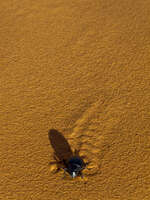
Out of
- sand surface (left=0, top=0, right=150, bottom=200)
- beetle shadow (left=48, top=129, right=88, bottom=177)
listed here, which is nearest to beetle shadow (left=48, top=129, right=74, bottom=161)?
beetle shadow (left=48, top=129, right=88, bottom=177)

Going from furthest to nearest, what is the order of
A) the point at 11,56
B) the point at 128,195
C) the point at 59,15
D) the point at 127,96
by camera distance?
the point at 59,15, the point at 11,56, the point at 127,96, the point at 128,195

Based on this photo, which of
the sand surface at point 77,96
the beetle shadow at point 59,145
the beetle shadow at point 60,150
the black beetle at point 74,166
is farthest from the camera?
the beetle shadow at point 59,145

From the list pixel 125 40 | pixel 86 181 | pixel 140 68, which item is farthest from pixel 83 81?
pixel 86 181

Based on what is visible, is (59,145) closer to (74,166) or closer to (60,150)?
(60,150)

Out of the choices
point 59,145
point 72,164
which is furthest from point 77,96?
point 72,164

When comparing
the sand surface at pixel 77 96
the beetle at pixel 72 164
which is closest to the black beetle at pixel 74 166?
the beetle at pixel 72 164

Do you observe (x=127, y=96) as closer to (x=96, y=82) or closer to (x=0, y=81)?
(x=96, y=82)

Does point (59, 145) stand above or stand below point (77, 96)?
below

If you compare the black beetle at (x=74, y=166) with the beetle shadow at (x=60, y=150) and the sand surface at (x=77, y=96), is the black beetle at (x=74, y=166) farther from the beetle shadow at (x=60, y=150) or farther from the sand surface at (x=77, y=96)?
the sand surface at (x=77, y=96)

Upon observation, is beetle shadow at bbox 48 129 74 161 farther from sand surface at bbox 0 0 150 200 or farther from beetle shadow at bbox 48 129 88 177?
sand surface at bbox 0 0 150 200
